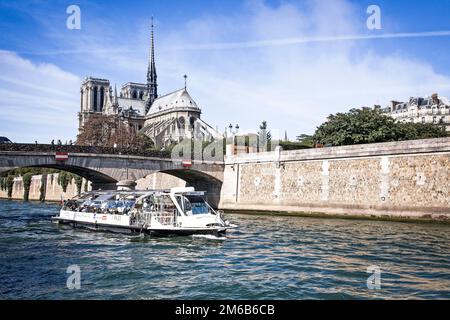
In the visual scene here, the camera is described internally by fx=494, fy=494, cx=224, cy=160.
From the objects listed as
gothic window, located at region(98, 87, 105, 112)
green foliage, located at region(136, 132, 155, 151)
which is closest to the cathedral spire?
gothic window, located at region(98, 87, 105, 112)

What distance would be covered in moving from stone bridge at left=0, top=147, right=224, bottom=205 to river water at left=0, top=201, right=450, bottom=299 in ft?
39.1

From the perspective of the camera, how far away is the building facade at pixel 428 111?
3634 inches

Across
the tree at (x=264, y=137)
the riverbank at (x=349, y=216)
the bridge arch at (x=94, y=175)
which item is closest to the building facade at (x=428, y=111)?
the tree at (x=264, y=137)

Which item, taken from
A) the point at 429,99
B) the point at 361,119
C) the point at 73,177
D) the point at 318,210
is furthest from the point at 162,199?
the point at 429,99

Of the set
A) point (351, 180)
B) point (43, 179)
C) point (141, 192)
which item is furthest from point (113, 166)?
point (43, 179)

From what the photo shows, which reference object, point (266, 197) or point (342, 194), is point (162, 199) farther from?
point (266, 197)

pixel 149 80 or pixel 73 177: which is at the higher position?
pixel 149 80

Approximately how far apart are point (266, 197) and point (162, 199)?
19.0 meters

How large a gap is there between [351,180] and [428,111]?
214 feet

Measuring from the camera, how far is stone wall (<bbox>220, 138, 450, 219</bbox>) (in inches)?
1272

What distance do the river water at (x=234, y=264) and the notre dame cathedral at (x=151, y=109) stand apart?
2606 inches

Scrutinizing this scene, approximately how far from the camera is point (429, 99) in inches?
3829

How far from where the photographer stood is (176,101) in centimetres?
12581

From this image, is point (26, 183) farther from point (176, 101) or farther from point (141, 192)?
point (141, 192)
